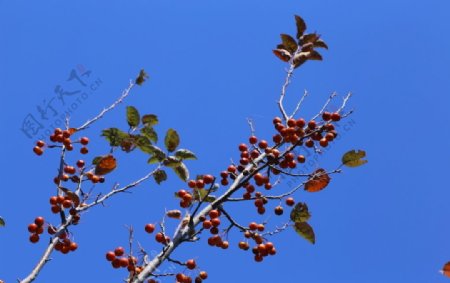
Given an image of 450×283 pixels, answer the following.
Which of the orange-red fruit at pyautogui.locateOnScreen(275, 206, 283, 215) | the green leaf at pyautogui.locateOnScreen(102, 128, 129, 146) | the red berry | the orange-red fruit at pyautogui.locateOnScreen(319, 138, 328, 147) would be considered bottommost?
the red berry

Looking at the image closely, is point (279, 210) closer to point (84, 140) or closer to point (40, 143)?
point (84, 140)

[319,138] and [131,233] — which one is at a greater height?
[319,138]

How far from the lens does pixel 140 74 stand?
5441 millimetres

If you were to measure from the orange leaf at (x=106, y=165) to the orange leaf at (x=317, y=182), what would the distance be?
1.74m

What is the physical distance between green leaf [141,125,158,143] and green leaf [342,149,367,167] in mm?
1738

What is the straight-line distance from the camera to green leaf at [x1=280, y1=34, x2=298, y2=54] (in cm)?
517

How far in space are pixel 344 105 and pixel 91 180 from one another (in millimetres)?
2561

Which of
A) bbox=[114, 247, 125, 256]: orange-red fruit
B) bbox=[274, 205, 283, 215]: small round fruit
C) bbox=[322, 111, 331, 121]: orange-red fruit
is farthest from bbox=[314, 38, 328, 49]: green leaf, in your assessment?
Result: bbox=[114, 247, 125, 256]: orange-red fruit

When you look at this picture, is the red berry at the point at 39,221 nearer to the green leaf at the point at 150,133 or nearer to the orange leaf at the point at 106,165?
the orange leaf at the point at 106,165

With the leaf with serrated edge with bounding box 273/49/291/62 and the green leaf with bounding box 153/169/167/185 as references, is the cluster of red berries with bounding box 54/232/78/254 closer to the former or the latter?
the green leaf with bounding box 153/169/167/185

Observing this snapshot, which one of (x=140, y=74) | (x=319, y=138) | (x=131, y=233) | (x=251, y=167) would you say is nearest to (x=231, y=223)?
(x=251, y=167)

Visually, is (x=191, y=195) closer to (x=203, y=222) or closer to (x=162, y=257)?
(x=203, y=222)

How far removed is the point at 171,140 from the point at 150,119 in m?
0.61

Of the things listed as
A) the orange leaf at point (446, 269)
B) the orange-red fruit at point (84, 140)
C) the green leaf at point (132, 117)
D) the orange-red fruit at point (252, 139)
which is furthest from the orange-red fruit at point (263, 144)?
the orange leaf at point (446, 269)
